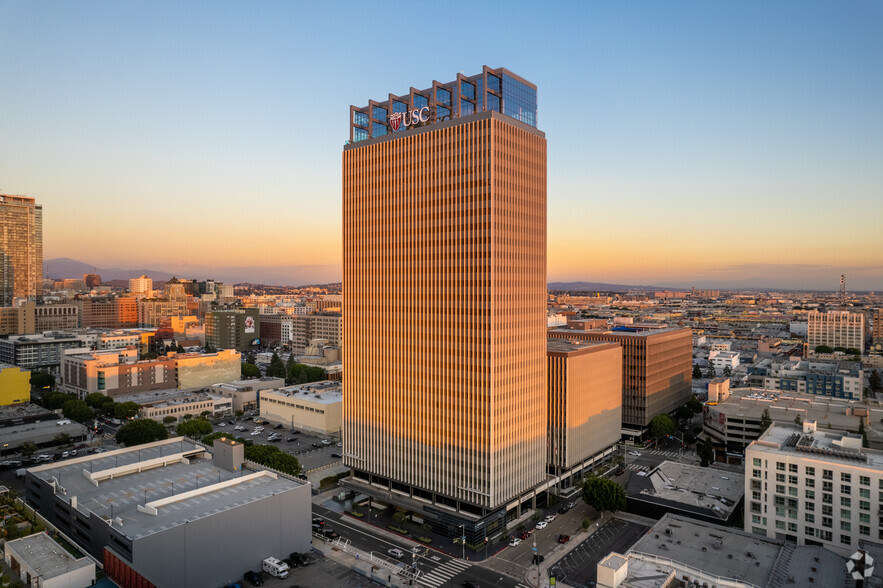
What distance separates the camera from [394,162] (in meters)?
96.7

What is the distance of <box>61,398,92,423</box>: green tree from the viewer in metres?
147

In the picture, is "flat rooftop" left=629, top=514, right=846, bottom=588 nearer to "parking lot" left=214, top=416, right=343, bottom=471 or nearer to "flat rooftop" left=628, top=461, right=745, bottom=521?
"flat rooftop" left=628, top=461, right=745, bottom=521

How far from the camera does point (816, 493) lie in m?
76.4

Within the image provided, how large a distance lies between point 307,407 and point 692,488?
92.5m

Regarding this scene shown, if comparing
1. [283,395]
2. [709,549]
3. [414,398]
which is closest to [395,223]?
[414,398]

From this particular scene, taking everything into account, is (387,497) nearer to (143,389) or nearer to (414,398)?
(414,398)

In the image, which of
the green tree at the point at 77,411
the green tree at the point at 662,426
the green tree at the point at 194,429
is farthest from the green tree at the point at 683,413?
the green tree at the point at 77,411

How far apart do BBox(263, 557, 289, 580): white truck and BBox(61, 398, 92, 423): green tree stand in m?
102

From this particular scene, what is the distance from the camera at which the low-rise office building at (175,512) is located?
64250 mm

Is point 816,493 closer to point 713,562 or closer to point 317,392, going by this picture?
point 713,562

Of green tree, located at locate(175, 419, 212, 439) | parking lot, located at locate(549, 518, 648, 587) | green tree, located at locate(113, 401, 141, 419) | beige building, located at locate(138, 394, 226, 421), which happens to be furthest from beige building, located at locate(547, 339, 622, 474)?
green tree, located at locate(113, 401, 141, 419)

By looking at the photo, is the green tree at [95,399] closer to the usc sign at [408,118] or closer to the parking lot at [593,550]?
the usc sign at [408,118]

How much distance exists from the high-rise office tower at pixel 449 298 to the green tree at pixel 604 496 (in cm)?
880

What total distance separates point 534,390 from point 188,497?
54402 millimetres
